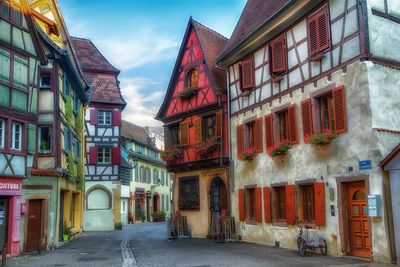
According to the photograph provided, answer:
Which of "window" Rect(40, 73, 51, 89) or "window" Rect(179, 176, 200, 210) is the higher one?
"window" Rect(40, 73, 51, 89)

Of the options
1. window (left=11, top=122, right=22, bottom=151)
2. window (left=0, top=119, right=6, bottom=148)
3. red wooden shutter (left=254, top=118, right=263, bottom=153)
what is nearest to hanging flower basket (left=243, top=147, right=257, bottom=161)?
red wooden shutter (left=254, top=118, right=263, bottom=153)

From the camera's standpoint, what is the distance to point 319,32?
50.0 feet

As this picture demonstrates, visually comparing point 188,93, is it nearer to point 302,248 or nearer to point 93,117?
point 302,248

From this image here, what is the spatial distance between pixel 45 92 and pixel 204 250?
30.9 ft

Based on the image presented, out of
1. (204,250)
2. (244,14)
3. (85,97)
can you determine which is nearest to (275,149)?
(204,250)

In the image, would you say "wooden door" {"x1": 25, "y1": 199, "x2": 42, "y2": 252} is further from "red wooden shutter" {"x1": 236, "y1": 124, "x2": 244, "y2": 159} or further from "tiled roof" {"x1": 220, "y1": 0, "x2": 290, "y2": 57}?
"tiled roof" {"x1": 220, "y1": 0, "x2": 290, "y2": 57}

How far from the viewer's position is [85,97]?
94.2 ft

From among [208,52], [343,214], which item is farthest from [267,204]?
[208,52]

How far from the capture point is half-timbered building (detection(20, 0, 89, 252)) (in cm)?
1902

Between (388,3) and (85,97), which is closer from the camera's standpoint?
(388,3)

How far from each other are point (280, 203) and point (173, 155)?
26.3ft

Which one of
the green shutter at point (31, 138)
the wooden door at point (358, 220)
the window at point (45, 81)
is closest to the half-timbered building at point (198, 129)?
the window at point (45, 81)

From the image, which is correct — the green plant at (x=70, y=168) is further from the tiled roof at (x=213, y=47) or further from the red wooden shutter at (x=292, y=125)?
the red wooden shutter at (x=292, y=125)

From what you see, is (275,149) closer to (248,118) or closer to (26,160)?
(248,118)
